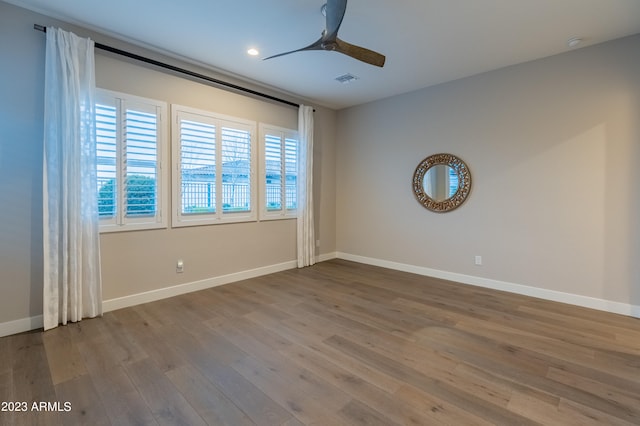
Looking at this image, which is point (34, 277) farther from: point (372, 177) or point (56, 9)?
point (372, 177)

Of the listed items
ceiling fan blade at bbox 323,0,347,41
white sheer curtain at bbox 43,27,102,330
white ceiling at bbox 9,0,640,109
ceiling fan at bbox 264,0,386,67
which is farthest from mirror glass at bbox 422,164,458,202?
white sheer curtain at bbox 43,27,102,330

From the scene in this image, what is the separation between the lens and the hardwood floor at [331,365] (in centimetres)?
175

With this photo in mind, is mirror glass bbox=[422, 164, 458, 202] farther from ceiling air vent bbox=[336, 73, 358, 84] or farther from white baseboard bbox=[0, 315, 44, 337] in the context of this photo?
white baseboard bbox=[0, 315, 44, 337]

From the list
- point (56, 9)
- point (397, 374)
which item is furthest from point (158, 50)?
point (397, 374)

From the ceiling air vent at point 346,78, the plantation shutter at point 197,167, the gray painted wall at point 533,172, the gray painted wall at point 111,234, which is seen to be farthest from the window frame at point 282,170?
the gray painted wall at point 533,172

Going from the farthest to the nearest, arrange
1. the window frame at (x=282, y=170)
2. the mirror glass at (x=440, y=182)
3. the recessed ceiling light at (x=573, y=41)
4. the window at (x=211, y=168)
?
the window frame at (x=282, y=170) → the mirror glass at (x=440, y=182) → the window at (x=211, y=168) → the recessed ceiling light at (x=573, y=41)

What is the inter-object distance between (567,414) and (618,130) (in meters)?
3.17

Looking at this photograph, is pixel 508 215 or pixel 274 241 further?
pixel 274 241

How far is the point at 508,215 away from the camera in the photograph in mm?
4012

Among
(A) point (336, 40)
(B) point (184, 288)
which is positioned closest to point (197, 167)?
(B) point (184, 288)

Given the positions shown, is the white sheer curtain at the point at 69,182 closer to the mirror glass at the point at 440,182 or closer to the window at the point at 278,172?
the window at the point at 278,172

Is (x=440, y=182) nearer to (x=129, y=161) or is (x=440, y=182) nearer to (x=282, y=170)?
(x=282, y=170)

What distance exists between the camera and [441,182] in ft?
15.1

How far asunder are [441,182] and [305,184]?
2.21 m
